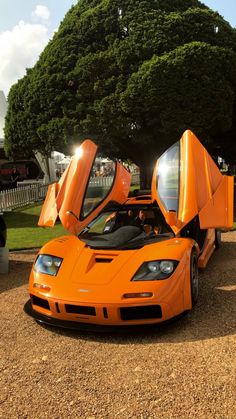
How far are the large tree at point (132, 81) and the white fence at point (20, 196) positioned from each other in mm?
2116

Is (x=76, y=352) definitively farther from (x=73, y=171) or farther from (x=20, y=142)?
(x=20, y=142)

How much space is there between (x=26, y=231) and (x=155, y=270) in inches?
298

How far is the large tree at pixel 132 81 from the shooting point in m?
13.2

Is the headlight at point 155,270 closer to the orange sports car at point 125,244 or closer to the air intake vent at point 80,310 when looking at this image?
the orange sports car at point 125,244

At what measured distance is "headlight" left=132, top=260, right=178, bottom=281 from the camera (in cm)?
383

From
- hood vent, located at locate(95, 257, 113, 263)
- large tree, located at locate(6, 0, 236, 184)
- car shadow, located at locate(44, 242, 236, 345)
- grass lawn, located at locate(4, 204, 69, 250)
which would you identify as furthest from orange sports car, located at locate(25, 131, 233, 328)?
large tree, located at locate(6, 0, 236, 184)

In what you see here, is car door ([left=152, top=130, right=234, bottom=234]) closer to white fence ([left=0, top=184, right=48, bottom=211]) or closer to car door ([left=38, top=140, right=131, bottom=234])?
car door ([left=38, top=140, right=131, bottom=234])

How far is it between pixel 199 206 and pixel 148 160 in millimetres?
12155

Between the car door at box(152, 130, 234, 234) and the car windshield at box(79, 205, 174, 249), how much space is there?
0.32 meters

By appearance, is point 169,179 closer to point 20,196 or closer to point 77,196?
point 77,196

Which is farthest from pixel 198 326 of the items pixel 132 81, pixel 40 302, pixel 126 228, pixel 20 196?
pixel 20 196

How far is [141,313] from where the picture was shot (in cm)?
368

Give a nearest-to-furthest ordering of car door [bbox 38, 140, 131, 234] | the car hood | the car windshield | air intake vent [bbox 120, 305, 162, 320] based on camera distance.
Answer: air intake vent [bbox 120, 305, 162, 320], the car hood, the car windshield, car door [bbox 38, 140, 131, 234]

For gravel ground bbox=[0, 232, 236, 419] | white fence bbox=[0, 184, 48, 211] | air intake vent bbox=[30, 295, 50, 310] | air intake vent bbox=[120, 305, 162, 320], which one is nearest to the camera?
gravel ground bbox=[0, 232, 236, 419]
